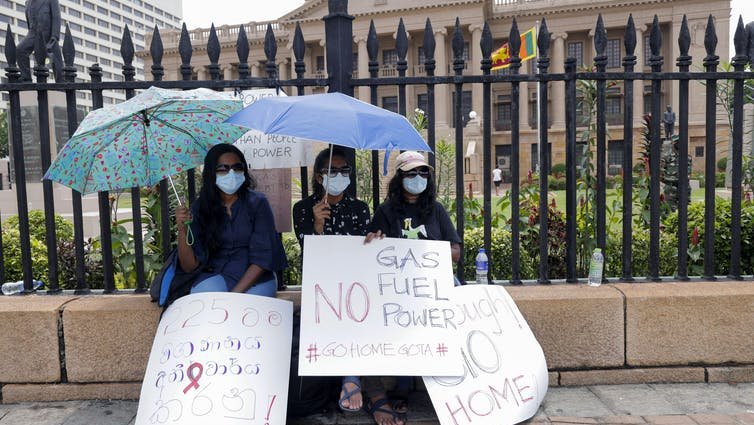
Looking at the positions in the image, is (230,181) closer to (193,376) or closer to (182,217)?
(182,217)

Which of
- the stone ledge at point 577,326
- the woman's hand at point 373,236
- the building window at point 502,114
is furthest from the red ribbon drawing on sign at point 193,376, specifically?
the building window at point 502,114

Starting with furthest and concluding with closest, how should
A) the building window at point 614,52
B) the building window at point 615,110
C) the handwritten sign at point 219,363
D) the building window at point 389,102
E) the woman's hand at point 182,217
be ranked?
the building window at point 389,102, the building window at point 614,52, the building window at point 615,110, the woman's hand at point 182,217, the handwritten sign at point 219,363

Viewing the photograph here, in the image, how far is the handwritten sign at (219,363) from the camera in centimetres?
293

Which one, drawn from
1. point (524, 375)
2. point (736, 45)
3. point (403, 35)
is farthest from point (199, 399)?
point (736, 45)

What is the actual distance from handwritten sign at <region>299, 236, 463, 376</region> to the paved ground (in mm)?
418

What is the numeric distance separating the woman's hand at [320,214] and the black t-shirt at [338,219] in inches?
7.7

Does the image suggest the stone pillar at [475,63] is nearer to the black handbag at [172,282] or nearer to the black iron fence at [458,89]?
the black iron fence at [458,89]

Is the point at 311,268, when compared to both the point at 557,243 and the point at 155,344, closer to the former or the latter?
the point at 155,344

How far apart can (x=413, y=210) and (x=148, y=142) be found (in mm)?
1710

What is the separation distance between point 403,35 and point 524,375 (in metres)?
2.30

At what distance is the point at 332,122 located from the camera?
2793mm

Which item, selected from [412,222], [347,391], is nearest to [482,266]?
[412,222]

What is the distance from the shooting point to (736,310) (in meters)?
3.78

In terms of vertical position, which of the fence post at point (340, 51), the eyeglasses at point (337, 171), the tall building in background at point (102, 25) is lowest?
the eyeglasses at point (337, 171)
